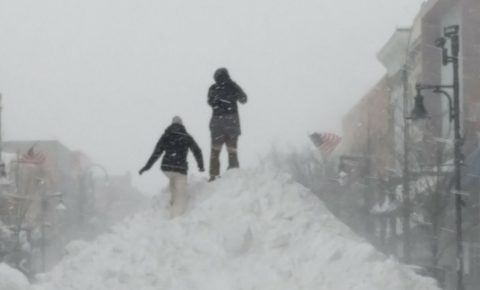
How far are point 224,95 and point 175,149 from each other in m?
1.41

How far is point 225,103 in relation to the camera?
15.7m

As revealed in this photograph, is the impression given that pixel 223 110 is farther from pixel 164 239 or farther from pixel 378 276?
pixel 378 276

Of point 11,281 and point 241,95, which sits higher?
point 241,95

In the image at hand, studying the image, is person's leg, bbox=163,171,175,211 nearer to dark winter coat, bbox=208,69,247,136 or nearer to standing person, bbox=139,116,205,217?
standing person, bbox=139,116,205,217

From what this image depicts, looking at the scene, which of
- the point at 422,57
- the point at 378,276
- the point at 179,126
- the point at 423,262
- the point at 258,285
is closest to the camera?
the point at 378,276

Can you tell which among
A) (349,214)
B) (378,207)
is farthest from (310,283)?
(349,214)

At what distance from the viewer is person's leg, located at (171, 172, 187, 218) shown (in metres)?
14.5

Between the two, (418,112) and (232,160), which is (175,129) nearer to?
(232,160)

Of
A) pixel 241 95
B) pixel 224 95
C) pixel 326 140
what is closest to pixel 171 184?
pixel 224 95

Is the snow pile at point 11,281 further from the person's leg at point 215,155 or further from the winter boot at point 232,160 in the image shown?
the winter boot at point 232,160

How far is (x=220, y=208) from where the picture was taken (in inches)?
547

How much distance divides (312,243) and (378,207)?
94.3ft

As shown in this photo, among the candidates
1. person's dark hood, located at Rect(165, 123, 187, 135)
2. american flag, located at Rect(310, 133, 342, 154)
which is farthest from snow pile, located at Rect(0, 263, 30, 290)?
american flag, located at Rect(310, 133, 342, 154)

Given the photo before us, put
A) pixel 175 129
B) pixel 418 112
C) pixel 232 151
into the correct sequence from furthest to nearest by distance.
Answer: pixel 418 112 → pixel 232 151 → pixel 175 129
